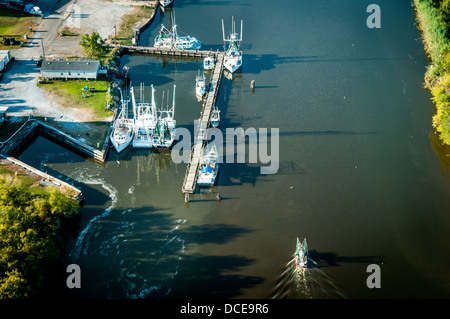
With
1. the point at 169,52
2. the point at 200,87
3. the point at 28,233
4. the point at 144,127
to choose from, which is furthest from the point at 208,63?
the point at 28,233

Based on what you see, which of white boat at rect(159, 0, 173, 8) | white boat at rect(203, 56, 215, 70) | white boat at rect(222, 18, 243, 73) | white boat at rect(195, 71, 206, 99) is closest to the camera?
white boat at rect(195, 71, 206, 99)

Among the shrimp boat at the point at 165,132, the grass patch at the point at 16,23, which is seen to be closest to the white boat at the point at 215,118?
the shrimp boat at the point at 165,132

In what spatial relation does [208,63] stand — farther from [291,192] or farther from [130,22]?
[291,192]

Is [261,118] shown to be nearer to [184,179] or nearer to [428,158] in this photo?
[184,179]

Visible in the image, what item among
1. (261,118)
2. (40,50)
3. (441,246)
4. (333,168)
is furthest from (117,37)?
(441,246)

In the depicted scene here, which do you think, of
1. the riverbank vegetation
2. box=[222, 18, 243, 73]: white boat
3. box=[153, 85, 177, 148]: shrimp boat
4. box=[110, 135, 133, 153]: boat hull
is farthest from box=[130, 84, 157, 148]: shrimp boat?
box=[222, 18, 243, 73]: white boat

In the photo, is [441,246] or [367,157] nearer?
[441,246]

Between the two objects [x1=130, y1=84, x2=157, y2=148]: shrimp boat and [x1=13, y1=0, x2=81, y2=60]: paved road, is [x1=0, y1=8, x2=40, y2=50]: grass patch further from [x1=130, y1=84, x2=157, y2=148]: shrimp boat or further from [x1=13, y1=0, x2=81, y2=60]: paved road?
[x1=130, y1=84, x2=157, y2=148]: shrimp boat
